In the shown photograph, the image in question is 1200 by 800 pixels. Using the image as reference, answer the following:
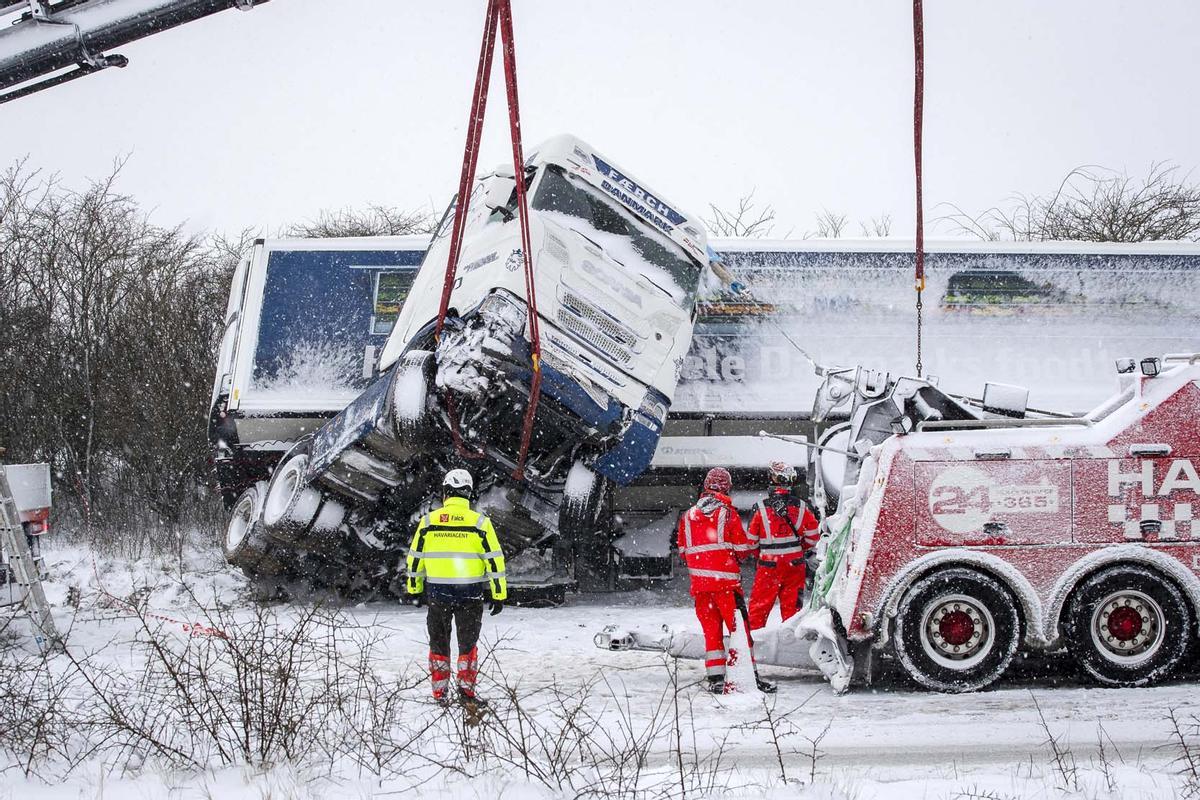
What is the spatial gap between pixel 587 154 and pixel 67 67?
436cm

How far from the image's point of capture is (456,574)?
638cm

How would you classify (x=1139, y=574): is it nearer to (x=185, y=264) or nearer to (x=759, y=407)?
(x=759, y=407)

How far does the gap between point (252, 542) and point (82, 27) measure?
4858mm

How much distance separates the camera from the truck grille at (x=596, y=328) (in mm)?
8836

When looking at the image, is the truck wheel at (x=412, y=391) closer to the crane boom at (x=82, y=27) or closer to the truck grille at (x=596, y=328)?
the truck grille at (x=596, y=328)

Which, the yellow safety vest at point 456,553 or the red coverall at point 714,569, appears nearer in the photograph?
the yellow safety vest at point 456,553

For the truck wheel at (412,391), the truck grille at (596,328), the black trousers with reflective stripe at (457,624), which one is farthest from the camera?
the truck grille at (596,328)

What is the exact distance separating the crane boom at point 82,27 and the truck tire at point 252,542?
4449 mm

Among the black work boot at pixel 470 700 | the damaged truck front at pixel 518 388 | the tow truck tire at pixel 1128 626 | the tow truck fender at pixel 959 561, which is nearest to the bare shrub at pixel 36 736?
the black work boot at pixel 470 700

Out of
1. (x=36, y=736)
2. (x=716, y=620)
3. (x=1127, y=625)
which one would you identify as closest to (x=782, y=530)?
(x=716, y=620)

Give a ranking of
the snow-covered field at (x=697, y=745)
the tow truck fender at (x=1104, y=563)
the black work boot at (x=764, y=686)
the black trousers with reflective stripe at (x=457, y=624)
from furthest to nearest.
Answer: the black work boot at (x=764, y=686) < the tow truck fender at (x=1104, y=563) < the black trousers with reflective stripe at (x=457, y=624) < the snow-covered field at (x=697, y=745)

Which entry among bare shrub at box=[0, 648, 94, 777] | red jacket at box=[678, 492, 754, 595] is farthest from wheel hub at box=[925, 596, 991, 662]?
bare shrub at box=[0, 648, 94, 777]

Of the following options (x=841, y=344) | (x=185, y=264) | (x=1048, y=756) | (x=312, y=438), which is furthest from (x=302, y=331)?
(x=185, y=264)

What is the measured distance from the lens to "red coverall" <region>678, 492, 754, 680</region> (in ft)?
22.8
